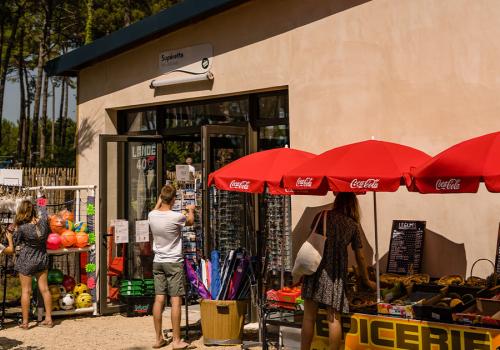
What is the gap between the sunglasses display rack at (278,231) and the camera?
28.9 ft

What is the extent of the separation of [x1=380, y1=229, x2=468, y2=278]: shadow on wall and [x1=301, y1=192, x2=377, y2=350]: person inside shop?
3.97 ft

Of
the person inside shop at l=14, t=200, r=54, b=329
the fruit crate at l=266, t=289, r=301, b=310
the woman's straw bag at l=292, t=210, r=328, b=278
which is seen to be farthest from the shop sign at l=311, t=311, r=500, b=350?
the person inside shop at l=14, t=200, r=54, b=329

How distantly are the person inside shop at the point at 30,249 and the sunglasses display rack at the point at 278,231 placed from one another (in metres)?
2.93

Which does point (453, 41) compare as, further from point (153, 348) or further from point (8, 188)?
point (8, 188)

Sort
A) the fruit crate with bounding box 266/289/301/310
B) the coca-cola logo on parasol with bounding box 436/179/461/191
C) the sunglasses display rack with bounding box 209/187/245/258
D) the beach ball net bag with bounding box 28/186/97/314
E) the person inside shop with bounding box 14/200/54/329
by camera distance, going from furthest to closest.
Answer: the beach ball net bag with bounding box 28/186/97/314, the sunglasses display rack with bounding box 209/187/245/258, the person inside shop with bounding box 14/200/54/329, the fruit crate with bounding box 266/289/301/310, the coca-cola logo on parasol with bounding box 436/179/461/191

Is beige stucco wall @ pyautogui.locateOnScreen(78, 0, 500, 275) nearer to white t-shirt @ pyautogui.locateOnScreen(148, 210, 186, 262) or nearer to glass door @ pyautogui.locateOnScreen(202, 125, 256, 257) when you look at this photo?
glass door @ pyautogui.locateOnScreen(202, 125, 256, 257)

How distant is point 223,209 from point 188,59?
8.21 feet

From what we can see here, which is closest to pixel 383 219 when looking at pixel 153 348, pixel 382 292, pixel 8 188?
pixel 382 292

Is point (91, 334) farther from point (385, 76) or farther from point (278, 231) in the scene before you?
point (385, 76)

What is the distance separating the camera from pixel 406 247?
745 cm

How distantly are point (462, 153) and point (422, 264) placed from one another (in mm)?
2284

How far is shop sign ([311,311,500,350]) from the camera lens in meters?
5.68

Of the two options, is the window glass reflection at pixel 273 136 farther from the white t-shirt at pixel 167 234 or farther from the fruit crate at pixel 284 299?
the fruit crate at pixel 284 299

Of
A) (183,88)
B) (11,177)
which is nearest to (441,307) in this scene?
(183,88)
